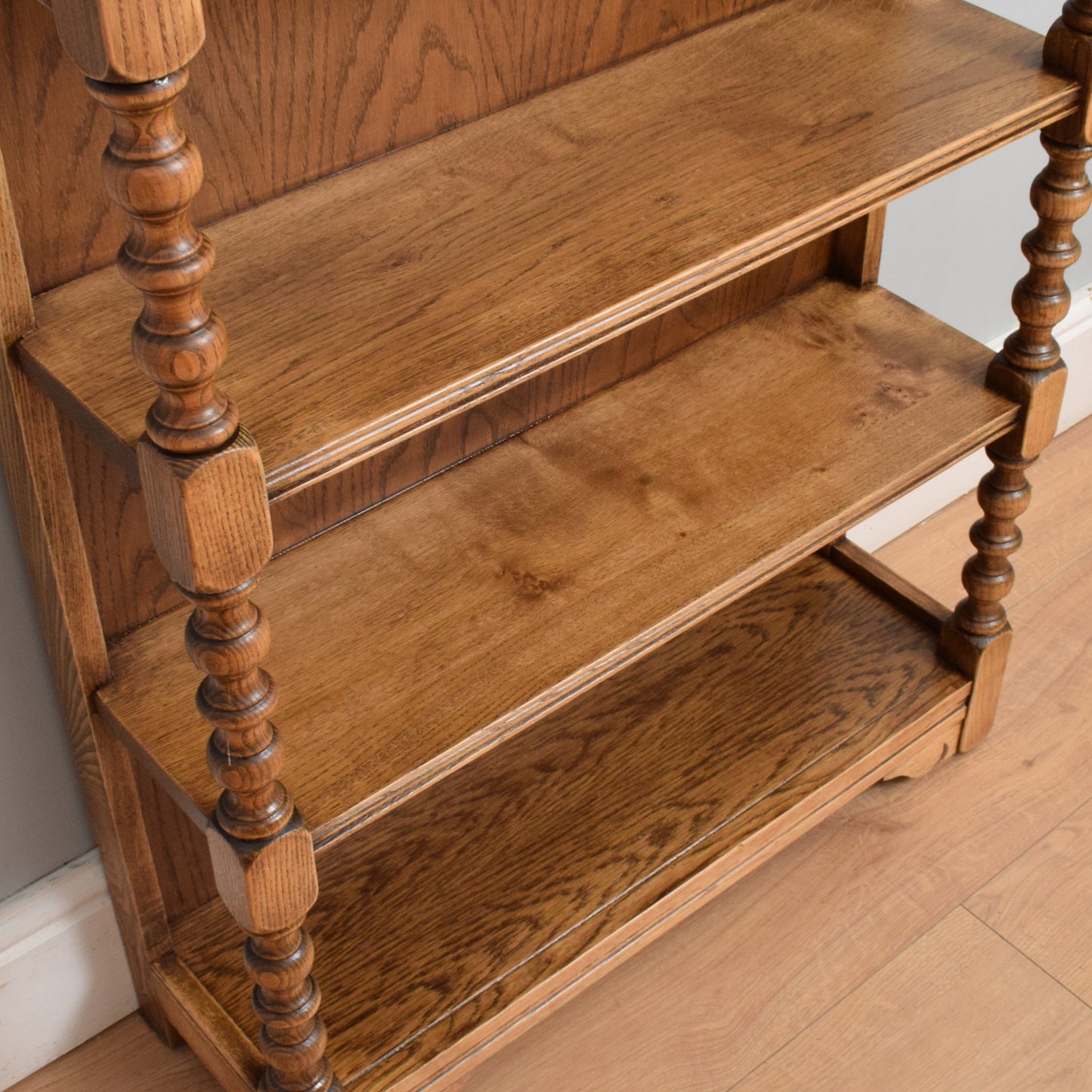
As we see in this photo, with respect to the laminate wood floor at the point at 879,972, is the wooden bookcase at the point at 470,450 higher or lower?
higher

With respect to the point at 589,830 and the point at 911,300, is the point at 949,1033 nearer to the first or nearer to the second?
the point at 589,830

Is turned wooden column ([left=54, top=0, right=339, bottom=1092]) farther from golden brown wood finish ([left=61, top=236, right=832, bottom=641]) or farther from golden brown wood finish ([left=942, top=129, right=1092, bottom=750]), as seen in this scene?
golden brown wood finish ([left=942, top=129, right=1092, bottom=750])

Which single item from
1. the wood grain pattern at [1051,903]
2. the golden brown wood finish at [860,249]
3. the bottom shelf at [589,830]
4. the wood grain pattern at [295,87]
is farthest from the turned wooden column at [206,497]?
the golden brown wood finish at [860,249]

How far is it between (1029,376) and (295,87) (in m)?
0.75

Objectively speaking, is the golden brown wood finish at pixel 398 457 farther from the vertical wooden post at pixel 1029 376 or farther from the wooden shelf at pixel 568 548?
the vertical wooden post at pixel 1029 376

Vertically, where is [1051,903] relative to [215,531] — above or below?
below

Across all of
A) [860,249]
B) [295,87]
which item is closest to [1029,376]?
[860,249]

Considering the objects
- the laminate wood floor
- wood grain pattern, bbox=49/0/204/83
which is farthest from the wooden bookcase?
the laminate wood floor

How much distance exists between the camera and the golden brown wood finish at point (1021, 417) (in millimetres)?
1334

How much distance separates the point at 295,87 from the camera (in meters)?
1.07

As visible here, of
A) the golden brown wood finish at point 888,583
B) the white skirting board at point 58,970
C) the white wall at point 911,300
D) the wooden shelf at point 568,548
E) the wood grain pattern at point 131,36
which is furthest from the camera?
the golden brown wood finish at point 888,583

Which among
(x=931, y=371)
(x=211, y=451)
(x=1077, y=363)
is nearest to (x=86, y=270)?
(x=211, y=451)

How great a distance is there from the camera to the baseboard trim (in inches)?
53.6

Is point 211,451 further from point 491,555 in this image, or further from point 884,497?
point 884,497
